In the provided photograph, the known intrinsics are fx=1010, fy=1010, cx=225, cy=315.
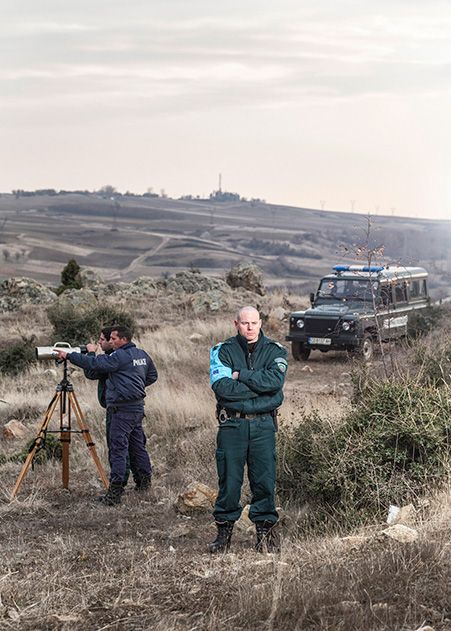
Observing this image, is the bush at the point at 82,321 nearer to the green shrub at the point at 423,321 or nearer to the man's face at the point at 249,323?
the green shrub at the point at 423,321

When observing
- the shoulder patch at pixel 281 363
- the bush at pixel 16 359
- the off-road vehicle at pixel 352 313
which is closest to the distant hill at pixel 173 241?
the off-road vehicle at pixel 352 313

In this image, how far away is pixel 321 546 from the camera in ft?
22.9

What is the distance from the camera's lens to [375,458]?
856 cm

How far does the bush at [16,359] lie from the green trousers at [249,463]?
13265 millimetres

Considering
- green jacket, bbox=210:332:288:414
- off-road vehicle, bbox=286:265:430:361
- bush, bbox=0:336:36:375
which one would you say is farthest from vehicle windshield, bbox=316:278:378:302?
green jacket, bbox=210:332:288:414

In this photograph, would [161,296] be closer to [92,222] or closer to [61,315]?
[61,315]

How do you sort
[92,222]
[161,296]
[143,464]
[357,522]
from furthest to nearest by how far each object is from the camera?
[92,222] < [161,296] < [143,464] < [357,522]

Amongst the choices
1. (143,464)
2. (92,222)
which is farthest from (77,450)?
(92,222)

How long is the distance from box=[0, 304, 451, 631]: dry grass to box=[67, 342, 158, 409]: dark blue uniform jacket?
1039 mm

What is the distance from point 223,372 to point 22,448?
6.20m

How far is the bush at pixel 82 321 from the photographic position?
23594 mm

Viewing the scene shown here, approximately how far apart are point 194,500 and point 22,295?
1043 inches

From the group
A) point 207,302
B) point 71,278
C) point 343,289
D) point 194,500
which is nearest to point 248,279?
point 207,302

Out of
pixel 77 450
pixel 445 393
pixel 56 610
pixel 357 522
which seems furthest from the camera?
pixel 77 450
